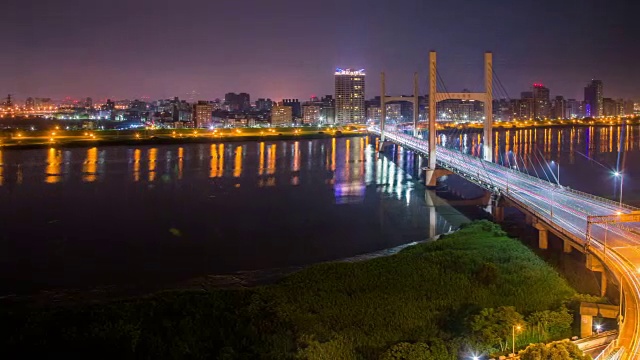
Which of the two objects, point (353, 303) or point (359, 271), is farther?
point (359, 271)

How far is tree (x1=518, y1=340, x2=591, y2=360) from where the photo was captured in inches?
123

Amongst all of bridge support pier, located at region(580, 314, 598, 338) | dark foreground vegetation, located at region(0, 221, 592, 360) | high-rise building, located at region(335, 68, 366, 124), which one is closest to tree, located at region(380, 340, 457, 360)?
dark foreground vegetation, located at region(0, 221, 592, 360)

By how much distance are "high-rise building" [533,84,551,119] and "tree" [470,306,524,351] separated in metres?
58.5

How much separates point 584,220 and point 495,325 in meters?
2.93

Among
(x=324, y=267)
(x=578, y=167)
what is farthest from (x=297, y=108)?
(x=324, y=267)

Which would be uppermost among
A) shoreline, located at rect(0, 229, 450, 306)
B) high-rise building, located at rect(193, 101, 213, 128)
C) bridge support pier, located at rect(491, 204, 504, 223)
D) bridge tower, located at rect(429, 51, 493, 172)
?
high-rise building, located at rect(193, 101, 213, 128)

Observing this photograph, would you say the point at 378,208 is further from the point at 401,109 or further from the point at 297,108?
the point at 297,108

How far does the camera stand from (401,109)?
226ft

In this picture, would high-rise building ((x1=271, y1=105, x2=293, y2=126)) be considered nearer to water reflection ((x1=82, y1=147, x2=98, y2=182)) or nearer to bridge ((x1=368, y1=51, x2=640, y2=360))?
water reflection ((x1=82, y1=147, x2=98, y2=182))

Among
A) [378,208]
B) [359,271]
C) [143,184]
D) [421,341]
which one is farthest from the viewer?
[143,184]

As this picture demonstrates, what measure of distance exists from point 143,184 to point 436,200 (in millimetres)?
7016

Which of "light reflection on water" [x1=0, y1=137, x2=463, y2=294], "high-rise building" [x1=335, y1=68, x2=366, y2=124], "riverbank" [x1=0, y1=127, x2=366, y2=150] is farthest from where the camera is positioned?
"high-rise building" [x1=335, y1=68, x2=366, y2=124]

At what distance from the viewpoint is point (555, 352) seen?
316cm

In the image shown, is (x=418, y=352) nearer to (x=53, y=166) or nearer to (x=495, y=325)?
(x=495, y=325)
